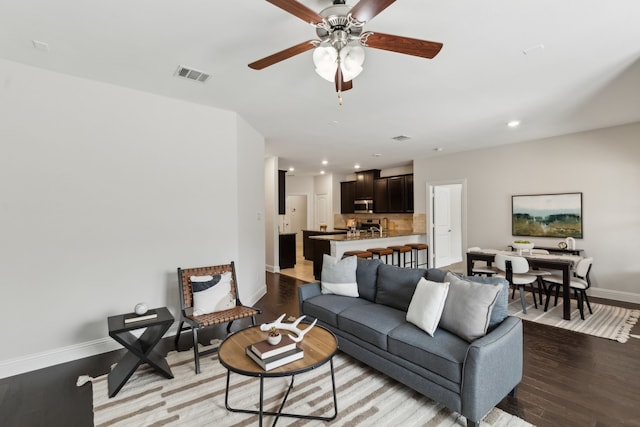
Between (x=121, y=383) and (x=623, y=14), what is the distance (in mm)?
4597

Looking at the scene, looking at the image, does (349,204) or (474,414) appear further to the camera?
(349,204)

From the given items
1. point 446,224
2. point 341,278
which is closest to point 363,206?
point 446,224

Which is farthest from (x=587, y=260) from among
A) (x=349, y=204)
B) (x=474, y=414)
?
(x=349, y=204)

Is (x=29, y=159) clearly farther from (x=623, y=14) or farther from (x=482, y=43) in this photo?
(x=623, y=14)

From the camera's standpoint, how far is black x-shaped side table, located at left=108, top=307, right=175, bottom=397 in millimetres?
2453

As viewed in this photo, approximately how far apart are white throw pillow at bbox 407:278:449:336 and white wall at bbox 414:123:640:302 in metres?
4.30

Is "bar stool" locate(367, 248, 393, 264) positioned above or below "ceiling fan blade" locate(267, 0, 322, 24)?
below

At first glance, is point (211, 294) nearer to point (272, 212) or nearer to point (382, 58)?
point (382, 58)

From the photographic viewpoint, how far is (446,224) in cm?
773

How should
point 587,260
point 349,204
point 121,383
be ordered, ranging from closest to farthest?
point 121,383 < point 587,260 < point 349,204

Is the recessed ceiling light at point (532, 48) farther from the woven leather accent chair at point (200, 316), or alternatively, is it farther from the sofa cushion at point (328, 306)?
the woven leather accent chair at point (200, 316)

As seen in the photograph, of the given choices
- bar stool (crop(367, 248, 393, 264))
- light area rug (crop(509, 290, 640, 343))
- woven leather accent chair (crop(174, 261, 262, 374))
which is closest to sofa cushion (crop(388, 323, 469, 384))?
woven leather accent chair (crop(174, 261, 262, 374))

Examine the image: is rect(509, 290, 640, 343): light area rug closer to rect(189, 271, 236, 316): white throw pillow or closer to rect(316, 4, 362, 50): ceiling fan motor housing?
rect(189, 271, 236, 316): white throw pillow

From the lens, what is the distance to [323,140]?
18.0 feet
